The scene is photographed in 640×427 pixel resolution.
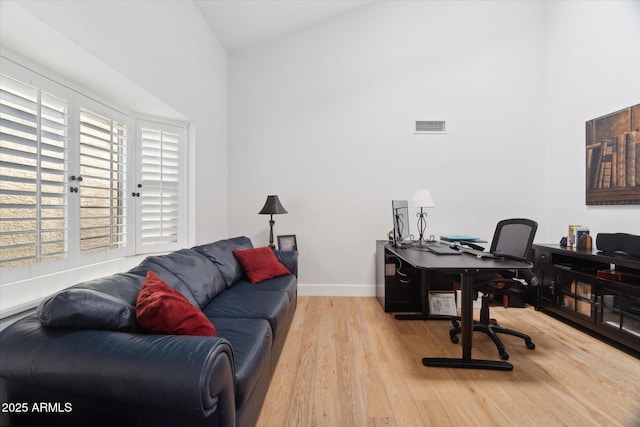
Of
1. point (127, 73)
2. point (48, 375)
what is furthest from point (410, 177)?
point (48, 375)

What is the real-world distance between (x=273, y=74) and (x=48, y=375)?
3.91 m

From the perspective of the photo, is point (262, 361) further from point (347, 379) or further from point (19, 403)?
point (19, 403)

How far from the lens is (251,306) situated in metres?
2.06

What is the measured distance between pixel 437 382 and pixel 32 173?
2938 millimetres

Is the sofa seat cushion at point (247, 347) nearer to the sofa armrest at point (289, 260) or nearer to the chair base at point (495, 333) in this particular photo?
the sofa armrest at point (289, 260)

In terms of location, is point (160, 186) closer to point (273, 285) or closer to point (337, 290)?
point (273, 285)

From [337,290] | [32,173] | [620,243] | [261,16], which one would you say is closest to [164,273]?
[32,173]

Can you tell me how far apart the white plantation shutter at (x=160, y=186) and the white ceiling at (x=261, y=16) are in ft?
4.68

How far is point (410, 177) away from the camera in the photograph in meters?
3.89

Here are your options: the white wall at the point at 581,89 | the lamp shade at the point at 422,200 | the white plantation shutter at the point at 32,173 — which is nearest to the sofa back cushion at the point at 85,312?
the white plantation shutter at the point at 32,173

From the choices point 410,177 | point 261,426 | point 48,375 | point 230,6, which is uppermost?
point 230,6

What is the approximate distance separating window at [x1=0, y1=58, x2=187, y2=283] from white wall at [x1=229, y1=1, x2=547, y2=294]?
136 centimetres

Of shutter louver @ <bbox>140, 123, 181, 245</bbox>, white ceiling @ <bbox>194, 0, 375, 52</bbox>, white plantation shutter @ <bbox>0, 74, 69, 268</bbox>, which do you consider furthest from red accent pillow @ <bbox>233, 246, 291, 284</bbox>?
white ceiling @ <bbox>194, 0, 375, 52</bbox>

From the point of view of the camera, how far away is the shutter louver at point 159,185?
9.18 feet
